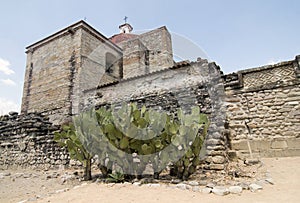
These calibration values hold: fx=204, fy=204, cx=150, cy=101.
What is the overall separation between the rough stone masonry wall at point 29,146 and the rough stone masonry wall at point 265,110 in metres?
4.67

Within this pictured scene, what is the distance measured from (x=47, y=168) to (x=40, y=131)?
1358mm

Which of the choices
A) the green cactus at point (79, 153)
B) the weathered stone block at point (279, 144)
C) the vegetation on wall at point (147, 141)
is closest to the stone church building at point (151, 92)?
the weathered stone block at point (279, 144)

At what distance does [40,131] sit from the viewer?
6.55 m

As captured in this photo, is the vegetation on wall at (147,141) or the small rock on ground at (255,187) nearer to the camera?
the small rock on ground at (255,187)

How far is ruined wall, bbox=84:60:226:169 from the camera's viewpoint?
12.8 feet

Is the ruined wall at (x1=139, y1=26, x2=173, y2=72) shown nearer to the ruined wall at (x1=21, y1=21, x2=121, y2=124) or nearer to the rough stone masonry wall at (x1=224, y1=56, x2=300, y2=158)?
the ruined wall at (x1=21, y1=21, x2=121, y2=124)

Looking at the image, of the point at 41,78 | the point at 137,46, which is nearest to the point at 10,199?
the point at 41,78

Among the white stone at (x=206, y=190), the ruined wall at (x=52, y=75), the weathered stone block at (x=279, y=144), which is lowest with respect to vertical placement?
the white stone at (x=206, y=190)

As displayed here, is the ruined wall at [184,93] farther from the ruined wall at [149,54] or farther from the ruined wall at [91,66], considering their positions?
the ruined wall at [149,54]

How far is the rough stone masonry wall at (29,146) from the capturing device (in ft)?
19.3

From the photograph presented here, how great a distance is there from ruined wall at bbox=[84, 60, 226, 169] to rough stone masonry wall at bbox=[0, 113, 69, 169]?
2106 mm

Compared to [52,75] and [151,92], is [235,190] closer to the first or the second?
[151,92]

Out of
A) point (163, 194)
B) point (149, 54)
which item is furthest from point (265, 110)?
point (149, 54)

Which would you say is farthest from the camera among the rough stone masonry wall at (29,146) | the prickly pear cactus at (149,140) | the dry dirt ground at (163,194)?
the rough stone masonry wall at (29,146)
